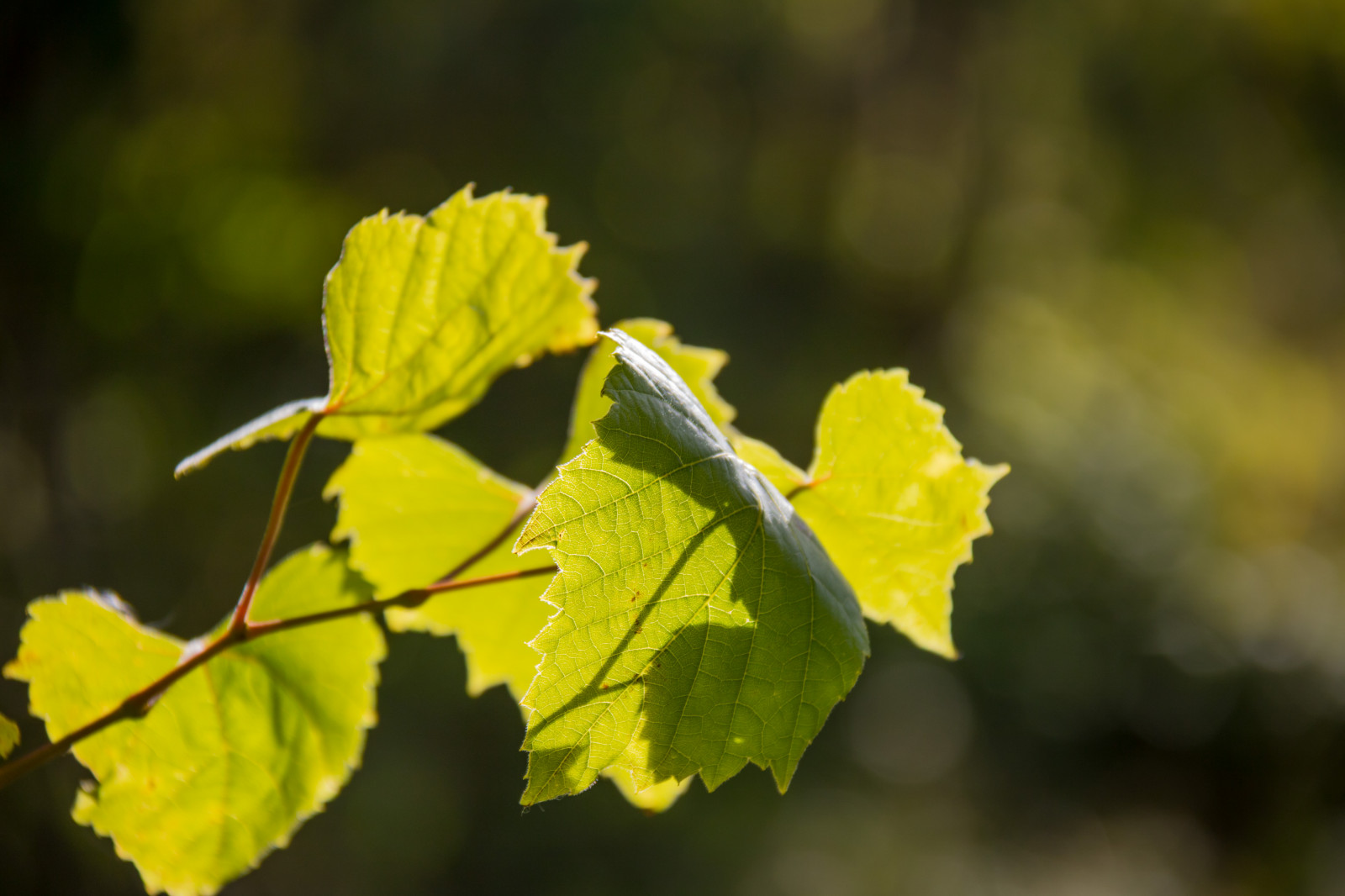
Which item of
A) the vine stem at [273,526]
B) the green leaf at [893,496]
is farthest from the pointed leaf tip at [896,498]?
the vine stem at [273,526]

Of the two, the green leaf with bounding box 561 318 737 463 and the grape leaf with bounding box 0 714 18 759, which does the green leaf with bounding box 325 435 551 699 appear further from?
the grape leaf with bounding box 0 714 18 759

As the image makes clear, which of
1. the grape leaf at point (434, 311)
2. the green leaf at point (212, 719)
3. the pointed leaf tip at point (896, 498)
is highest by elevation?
the grape leaf at point (434, 311)

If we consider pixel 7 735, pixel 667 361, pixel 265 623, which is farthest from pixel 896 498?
pixel 7 735

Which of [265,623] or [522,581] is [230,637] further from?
[522,581]

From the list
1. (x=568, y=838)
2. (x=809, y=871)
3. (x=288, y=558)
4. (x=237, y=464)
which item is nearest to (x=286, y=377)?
(x=237, y=464)

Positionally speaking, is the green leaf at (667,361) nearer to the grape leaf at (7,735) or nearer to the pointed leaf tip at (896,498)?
the pointed leaf tip at (896,498)

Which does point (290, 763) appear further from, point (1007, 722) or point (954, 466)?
point (1007, 722)
